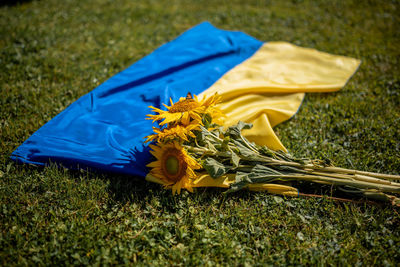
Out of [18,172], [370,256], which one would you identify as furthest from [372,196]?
[18,172]

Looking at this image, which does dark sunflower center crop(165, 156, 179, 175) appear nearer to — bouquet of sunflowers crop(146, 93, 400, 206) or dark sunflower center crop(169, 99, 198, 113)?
bouquet of sunflowers crop(146, 93, 400, 206)

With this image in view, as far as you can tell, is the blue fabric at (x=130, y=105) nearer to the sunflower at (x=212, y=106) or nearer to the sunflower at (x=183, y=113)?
the sunflower at (x=183, y=113)

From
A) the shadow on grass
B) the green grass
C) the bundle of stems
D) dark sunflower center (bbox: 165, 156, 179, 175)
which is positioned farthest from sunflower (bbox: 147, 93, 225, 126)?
the shadow on grass

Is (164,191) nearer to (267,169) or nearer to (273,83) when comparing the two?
(267,169)

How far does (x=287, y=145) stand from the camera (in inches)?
123

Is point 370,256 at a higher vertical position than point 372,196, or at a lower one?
lower

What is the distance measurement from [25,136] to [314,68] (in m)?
3.79

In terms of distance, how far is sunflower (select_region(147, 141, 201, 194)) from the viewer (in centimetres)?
233

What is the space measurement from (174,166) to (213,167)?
1.03 feet

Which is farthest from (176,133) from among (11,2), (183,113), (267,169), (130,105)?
(11,2)

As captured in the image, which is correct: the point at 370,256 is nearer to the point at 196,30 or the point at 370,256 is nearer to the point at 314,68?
the point at 314,68

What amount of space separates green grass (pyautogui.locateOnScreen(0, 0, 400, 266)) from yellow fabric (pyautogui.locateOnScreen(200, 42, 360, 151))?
180mm

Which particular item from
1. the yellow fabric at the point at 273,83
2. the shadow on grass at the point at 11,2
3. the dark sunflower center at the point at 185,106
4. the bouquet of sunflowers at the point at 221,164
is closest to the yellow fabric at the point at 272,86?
the yellow fabric at the point at 273,83

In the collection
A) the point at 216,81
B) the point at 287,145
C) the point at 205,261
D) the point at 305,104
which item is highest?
the point at 216,81
